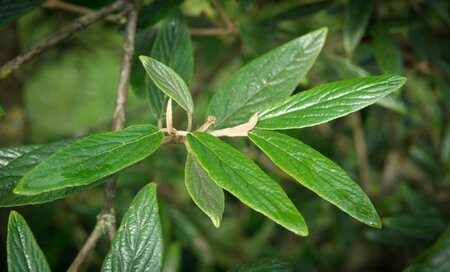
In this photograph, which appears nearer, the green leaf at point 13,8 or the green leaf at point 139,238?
the green leaf at point 139,238

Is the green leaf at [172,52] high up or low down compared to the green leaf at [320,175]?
up

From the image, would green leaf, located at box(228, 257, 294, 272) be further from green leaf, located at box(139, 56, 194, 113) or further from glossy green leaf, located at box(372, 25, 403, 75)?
glossy green leaf, located at box(372, 25, 403, 75)

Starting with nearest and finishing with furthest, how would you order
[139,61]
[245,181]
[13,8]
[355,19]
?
[245,181] < [13,8] < [139,61] < [355,19]

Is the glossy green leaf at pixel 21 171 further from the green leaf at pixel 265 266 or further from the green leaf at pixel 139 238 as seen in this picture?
the green leaf at pixel 265 266

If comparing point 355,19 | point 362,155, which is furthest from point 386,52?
point 362,155

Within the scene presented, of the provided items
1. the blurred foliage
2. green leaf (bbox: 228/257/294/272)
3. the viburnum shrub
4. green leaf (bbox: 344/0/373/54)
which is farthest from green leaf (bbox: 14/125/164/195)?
green leaf (bbox: 344/0/373/54)

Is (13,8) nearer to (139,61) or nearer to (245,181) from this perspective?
(139,61)

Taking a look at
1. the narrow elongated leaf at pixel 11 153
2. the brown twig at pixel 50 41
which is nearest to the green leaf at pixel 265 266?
the narrow elongated leaf at pixel 11 153
